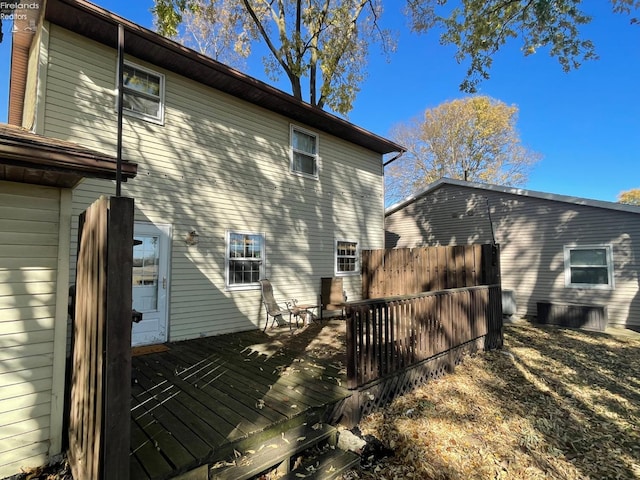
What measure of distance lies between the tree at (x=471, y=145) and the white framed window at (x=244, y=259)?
1679 centimetres

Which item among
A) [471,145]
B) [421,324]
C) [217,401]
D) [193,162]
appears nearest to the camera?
[217,401]

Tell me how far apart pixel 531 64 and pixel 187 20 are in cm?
1343

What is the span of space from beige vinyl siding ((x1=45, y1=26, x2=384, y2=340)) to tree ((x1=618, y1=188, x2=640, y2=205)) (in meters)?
45.1

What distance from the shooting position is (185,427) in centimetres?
267

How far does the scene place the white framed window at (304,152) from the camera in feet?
25.9

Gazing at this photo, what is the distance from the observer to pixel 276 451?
8.47 ft

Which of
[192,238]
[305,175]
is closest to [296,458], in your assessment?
[192,238]

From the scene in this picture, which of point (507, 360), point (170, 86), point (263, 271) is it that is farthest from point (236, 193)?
point (507, 360)

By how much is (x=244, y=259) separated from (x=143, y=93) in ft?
11.9

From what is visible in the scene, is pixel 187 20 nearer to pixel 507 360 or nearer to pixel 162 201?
pixel 162 201

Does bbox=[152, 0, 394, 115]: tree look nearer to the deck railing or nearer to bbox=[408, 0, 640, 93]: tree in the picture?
bbox=[408, 0, 640, 93]: tree

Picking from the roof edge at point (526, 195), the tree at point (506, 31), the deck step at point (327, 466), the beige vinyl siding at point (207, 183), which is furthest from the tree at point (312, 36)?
the deck step at point (327, 466)

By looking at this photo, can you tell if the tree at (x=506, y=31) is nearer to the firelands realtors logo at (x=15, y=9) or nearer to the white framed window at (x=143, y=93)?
the white framed window at (x=143, y=93)

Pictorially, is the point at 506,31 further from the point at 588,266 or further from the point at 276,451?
the point at 276,451
